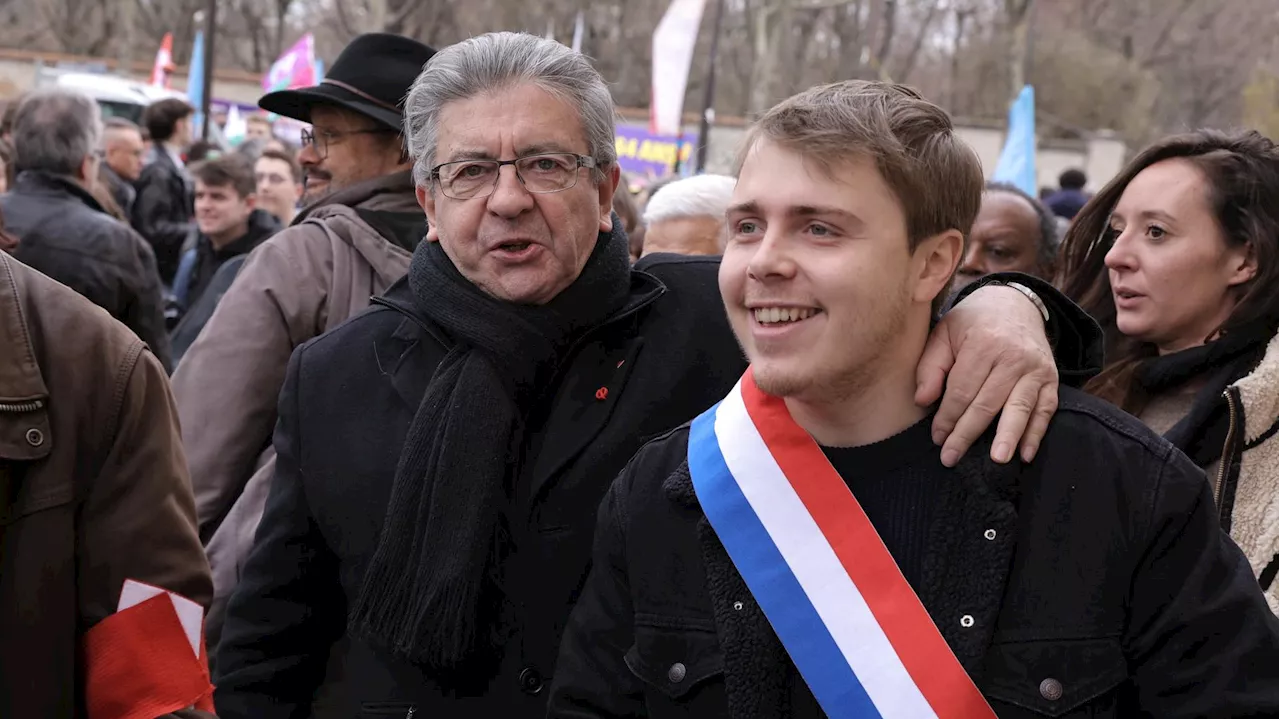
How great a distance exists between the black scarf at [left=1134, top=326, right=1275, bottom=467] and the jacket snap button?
4.67ft

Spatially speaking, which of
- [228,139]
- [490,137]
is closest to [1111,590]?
[490,137]

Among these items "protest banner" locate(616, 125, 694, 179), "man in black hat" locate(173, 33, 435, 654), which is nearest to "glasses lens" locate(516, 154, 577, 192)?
"man in black hat" locate(173, 33, 435, 654)

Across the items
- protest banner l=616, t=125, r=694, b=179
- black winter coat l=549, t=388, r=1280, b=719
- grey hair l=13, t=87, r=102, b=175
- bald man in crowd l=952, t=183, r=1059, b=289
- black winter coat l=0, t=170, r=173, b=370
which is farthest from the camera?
protest banner l=616, t=125, r=694, b=179

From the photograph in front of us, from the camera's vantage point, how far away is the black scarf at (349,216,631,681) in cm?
260

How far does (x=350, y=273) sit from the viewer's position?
144 inches

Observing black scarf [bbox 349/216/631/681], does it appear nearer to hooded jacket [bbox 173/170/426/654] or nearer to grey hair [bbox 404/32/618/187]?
grey hair [bbox 404/32/618/187]

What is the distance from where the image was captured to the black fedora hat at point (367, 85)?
3.80 meters

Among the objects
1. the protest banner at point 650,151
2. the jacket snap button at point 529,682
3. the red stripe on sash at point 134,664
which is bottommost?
the protest banner at point 650,151

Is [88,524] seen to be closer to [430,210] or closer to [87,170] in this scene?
[430,210]

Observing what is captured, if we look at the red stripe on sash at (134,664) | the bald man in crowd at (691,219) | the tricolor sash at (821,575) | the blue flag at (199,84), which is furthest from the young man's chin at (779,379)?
the blue flag at (199,84)

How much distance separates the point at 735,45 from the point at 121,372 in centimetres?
5555

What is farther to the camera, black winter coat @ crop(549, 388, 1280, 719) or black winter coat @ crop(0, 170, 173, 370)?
black winter coat @ crop(0, 170, 173, 370)

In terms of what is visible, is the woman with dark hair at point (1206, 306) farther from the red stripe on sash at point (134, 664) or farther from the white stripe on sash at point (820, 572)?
the red stripe on sash at point (134, 664)

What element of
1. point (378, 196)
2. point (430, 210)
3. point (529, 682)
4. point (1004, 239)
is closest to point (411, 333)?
point (430, 210)
